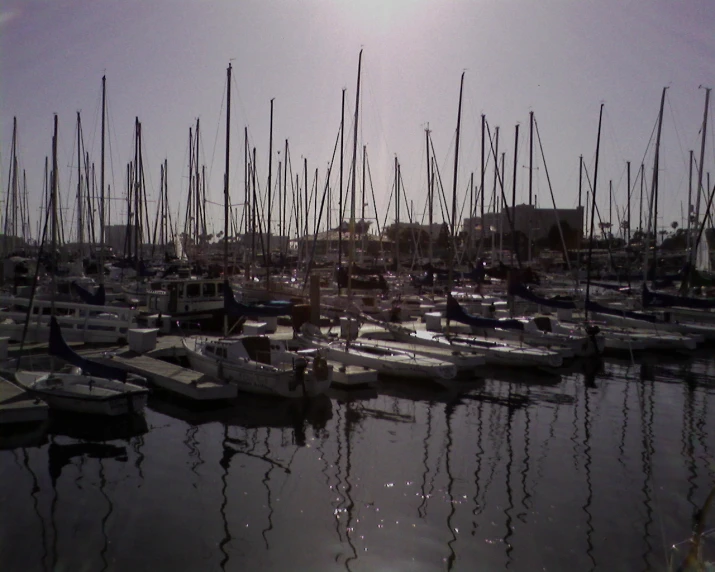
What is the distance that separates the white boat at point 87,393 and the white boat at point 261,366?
3348 mm

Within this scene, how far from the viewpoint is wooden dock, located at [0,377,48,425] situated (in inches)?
603

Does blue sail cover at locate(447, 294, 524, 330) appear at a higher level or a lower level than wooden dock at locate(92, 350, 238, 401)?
higher

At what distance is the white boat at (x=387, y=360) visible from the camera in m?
21.3

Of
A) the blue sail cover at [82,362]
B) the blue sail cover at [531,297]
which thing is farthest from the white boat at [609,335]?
the blue sail cover at [82,362]

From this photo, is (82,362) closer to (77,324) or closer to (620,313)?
(77,324)

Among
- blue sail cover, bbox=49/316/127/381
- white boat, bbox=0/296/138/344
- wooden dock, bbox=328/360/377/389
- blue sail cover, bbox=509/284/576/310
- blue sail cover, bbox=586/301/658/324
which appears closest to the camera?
blue sail cover, bbox=49/316/127/381

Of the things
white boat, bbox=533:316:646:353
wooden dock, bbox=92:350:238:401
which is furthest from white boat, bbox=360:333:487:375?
wooden dock, bbox=92:350:238:401

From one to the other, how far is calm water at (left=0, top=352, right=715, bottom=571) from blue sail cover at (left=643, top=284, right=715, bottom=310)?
47.9 feet

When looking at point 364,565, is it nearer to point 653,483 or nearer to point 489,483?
point 489,483

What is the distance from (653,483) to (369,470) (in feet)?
18.0

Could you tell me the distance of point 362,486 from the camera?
1291 centimetres

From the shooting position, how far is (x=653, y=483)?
13242mm

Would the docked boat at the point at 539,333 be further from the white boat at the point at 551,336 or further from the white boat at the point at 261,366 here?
the white boat at the point at 261,366

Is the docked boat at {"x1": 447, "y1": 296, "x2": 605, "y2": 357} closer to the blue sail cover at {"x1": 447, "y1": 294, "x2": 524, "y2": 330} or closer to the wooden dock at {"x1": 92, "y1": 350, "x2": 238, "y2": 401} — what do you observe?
the blue sail cover at {"x1": 447, "y1": 294, "x2": 524, "y2": 330}
